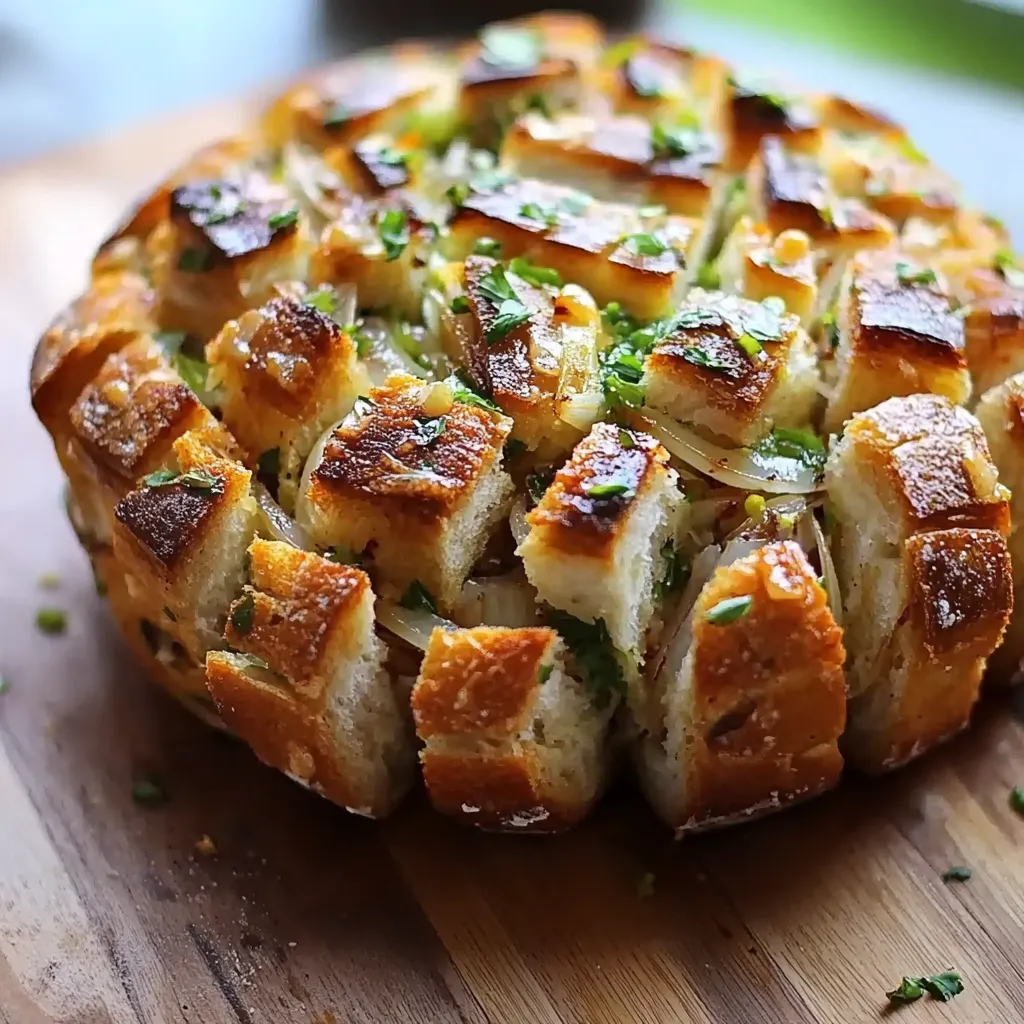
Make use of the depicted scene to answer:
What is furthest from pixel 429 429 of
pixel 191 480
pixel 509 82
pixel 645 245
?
pixel 509 82

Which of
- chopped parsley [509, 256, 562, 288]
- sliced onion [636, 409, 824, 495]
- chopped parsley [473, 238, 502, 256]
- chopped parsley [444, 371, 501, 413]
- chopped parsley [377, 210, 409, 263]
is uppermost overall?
chopped parsley [509, 256, 562, 288]

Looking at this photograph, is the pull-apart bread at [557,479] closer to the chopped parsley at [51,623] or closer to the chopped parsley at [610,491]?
the chopped parsley at [610,491]

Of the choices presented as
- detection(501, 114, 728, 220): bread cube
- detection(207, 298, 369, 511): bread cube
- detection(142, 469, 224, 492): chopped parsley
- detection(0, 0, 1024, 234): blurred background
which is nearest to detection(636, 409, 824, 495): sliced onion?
detection(207, 298, 369, 511): bread cube

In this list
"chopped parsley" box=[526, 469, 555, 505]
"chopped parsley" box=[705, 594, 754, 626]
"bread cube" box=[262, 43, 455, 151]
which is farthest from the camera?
"bread cube" box=[262, 43, 455, 151]

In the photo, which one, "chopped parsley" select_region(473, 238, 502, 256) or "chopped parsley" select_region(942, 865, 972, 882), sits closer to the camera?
"chopped parsley" select_region(942, 865, 972, 882)

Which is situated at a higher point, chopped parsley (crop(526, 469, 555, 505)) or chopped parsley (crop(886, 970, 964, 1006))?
chopped parsley (crop(526, 469, 555, 505))

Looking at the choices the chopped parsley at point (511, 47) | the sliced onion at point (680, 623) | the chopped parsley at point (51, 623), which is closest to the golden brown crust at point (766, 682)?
the sliced onion at point (680, 623)

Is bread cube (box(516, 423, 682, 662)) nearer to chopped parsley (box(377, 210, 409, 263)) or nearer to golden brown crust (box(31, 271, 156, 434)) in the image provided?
chopped parsley (box(377, 210, 409, 263))

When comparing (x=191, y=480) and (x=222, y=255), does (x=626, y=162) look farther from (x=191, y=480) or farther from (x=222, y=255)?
→ (x=191, y=480)
